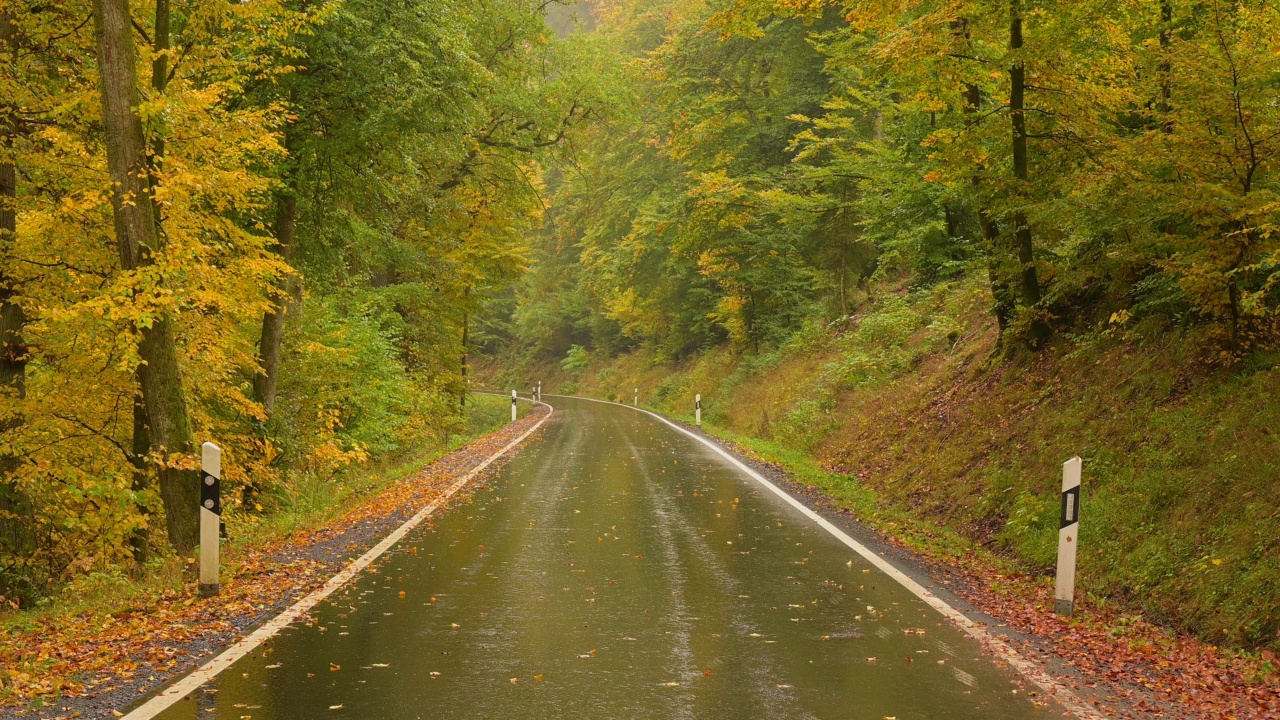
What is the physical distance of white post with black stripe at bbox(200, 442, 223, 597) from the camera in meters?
7.09

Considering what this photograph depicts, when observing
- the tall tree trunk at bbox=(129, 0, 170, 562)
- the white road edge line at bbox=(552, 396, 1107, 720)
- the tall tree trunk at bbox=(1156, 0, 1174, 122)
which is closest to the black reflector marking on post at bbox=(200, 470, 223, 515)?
the tall tree trunk at bbox=(129, 0, 170, 562)

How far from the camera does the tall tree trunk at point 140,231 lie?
8.67m

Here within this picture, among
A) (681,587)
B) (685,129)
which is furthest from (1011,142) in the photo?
(685,129)

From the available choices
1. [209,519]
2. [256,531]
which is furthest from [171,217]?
[209,519]

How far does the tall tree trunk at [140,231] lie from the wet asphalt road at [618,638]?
7.92ft

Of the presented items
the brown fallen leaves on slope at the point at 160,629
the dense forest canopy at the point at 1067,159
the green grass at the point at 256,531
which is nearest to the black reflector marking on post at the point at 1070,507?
the dense forest canopy at the point at 1067,159

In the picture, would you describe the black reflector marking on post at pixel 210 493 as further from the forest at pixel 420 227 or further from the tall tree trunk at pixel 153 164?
the tall tree trunk at pixel 153 164

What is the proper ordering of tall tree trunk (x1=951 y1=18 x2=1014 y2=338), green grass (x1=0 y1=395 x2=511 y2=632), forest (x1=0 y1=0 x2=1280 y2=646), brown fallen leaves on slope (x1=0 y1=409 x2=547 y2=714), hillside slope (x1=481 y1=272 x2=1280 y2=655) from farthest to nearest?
tall tree trunk (x1=951 y1=18 x2=1014 y2=338)
forest (x1=0 y1=0 x2=1280 y2=646)
green grass (x1=0 y1=395 x2=511 y2=632)
hillside slope (x1=481 y1=272 x2=1280 y2=655)
brown fallen leaves on slope (x1=0 y1=409 x2=547 y2=714)

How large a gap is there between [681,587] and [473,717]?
3.05 meters

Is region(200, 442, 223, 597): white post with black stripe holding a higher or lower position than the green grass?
higher

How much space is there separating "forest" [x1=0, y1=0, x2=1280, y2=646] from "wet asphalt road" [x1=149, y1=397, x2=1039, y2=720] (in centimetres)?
215

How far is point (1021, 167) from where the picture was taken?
37.9 feet

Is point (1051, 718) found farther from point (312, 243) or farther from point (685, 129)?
point (685, 129)

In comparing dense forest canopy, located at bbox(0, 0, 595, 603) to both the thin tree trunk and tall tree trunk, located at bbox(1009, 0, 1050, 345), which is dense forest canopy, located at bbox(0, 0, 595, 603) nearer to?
the thin tree trunk
